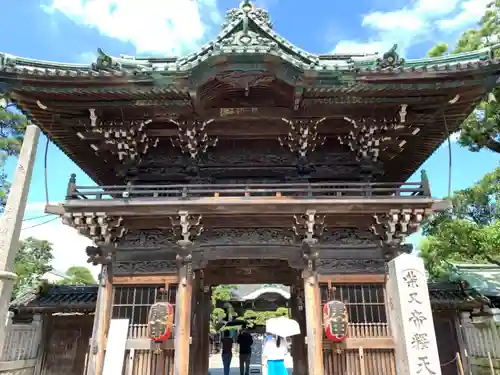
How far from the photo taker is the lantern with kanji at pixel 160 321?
322 inches

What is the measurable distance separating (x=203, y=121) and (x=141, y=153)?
199 centimetres

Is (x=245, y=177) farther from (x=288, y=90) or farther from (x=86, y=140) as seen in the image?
(x=86, y=140)

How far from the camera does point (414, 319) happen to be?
21.7ft

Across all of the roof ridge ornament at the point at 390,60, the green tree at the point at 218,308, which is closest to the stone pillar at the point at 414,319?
the roof ridge ornament at the point at 390,60

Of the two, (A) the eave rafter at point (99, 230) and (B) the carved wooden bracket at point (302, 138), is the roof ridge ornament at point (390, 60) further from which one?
(A) the eave rafter at point (99, 230)

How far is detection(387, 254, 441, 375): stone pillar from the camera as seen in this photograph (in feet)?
20.9

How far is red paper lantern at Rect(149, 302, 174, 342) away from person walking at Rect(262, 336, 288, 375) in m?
2.18

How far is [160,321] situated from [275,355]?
2597mm

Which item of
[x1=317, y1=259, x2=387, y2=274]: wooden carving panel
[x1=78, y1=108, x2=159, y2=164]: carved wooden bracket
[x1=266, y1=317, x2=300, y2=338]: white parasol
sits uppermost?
[x1=78, y1=108, x2=159, y2=164]: carved wooden bracket

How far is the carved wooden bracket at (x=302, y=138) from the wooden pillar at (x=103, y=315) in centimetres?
533

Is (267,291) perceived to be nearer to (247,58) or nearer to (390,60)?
(390,60)

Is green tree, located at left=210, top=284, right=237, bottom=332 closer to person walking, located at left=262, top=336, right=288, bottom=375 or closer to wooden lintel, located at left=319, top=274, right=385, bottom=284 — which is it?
wooden lintel, located at left=319, top=274, right=385, bottom=284

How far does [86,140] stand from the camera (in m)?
9.64

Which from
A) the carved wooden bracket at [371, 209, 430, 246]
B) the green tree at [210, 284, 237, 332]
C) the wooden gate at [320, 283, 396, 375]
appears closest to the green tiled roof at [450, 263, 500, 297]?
the carved wooden bracket at [371, 209, 430, 246]
